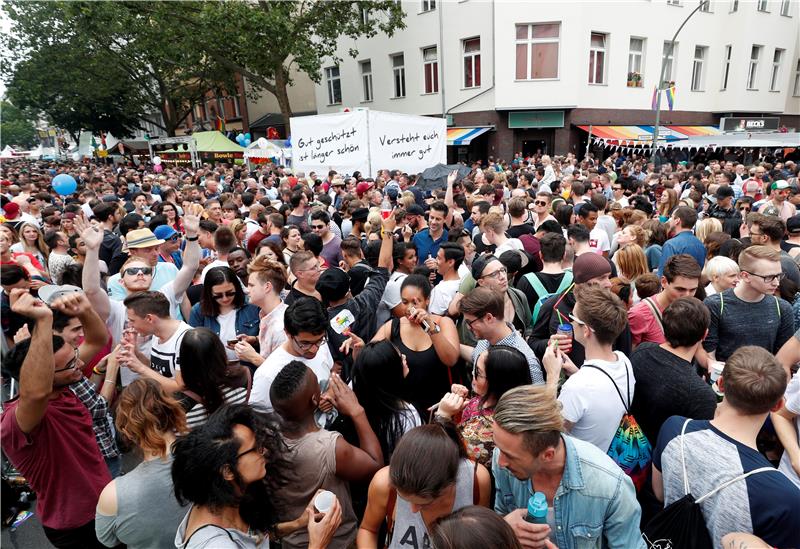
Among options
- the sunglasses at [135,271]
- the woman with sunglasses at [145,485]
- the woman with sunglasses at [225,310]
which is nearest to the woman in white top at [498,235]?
the woman with sunglasses at [225,310]

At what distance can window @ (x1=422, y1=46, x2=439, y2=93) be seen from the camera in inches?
918

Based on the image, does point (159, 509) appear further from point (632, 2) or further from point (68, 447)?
point (632, 2)

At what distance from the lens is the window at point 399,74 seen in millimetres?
24844

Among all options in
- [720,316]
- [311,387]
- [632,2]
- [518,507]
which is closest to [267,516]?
[311,387]

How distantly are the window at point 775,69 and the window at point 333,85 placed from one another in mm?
25310

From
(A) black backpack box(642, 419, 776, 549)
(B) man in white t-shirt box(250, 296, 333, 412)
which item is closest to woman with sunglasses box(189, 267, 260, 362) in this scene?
(B) man in white t-shirt box(250, 296, 333, 412)

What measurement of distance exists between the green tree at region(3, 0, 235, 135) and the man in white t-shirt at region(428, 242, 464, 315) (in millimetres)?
22880

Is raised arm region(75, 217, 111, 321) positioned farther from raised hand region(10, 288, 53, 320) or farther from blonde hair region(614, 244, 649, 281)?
blonde hair region(614, 244, 649, 281)

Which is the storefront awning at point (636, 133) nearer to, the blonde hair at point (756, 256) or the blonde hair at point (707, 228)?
the blonde hair at point (707, 228)

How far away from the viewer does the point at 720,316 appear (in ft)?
11.0

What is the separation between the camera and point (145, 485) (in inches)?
77.7

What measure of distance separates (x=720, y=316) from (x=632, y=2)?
23393mm

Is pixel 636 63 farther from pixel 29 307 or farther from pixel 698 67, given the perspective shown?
pixel 29 307

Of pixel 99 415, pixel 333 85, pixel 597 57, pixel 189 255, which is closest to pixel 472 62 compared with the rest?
pixel 597 57
